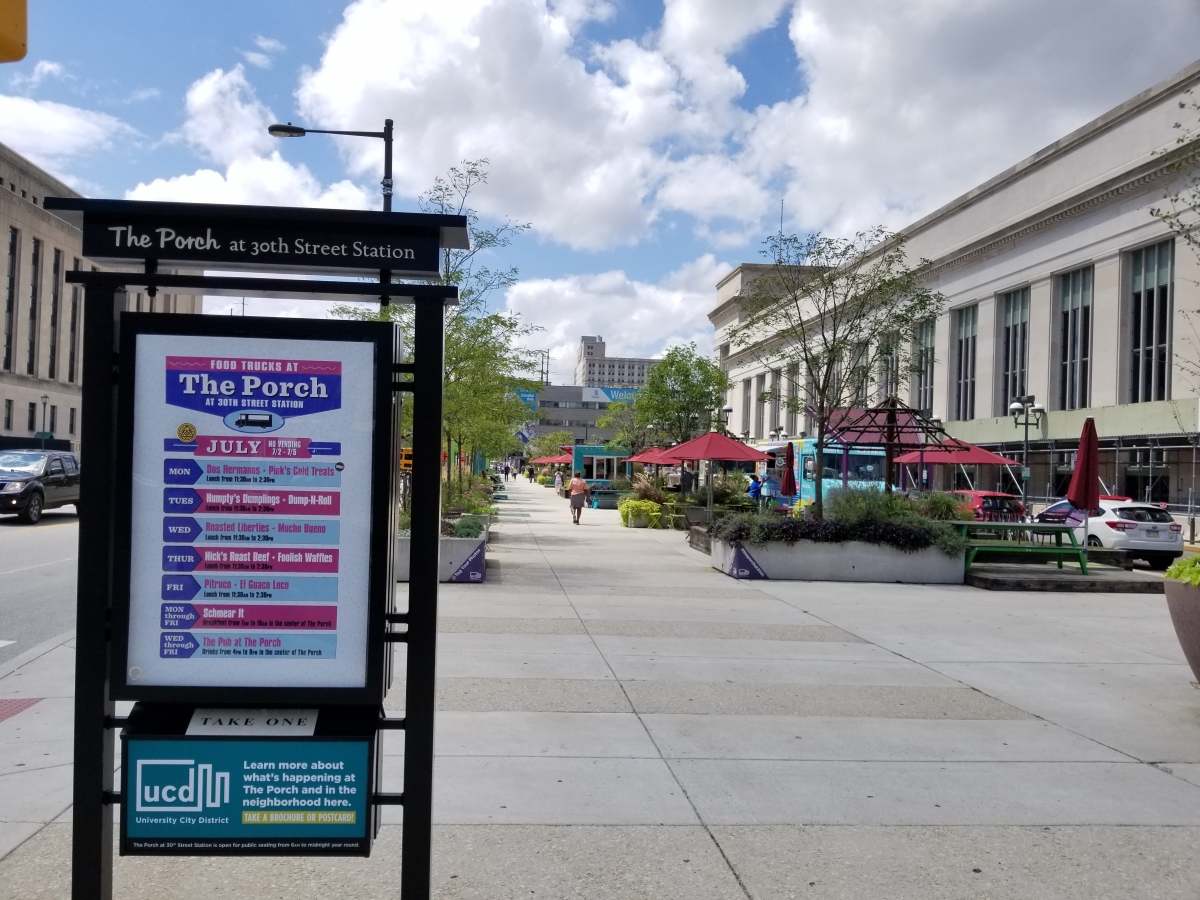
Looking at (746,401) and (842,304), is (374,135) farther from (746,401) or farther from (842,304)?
(746,401)

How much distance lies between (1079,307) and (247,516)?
140 feet

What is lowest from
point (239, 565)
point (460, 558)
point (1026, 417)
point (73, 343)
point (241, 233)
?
point (460, 558)

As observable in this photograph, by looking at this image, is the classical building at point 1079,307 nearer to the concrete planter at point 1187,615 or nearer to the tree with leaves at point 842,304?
the tree with leaves at point 842,304

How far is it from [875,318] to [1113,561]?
666 centimetres

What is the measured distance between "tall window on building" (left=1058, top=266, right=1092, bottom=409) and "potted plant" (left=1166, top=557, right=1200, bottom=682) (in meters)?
35.1

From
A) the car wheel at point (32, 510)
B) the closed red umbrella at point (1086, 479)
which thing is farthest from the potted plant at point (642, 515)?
the car wheel at point (32, 510)

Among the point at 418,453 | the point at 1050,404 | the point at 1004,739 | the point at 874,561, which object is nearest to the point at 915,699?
the point at 1004,739

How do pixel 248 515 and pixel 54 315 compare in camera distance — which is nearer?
pixel 248 515

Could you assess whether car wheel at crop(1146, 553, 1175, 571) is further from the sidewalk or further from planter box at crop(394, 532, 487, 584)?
planter box at crop(394, 532, 487, 584)

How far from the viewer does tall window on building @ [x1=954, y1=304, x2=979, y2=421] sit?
48.8m

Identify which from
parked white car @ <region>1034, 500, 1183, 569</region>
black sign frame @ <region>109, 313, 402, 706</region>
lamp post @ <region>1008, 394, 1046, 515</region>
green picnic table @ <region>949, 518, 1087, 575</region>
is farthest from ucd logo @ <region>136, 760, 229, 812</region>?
lamp post @ <region>1008, 394, 1046, 515</region>

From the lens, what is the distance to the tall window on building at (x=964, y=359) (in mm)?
48812

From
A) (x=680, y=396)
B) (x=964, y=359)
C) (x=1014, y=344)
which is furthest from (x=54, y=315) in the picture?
(x=1014, y=344)

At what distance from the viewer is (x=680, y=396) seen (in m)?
51.5
